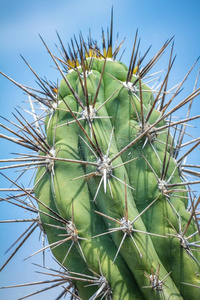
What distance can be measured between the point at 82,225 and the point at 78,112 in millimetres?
793

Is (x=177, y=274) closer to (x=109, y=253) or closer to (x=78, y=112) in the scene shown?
(x=109, y=253)

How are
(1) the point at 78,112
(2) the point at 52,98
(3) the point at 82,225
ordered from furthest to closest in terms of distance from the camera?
(2) the point at 52,98, (1) the point at 78,112, (3) the point at 82,225

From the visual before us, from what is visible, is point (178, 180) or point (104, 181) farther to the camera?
point (178, 180)

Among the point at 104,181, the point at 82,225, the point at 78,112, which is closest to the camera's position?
the point at 104,181

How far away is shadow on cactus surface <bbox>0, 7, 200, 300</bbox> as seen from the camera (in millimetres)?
2295

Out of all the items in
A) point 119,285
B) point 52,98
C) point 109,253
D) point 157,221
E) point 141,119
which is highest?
point 52,98

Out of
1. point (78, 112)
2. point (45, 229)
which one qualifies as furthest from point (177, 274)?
point (78, 112)

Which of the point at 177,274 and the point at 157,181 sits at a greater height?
the point at 157,181

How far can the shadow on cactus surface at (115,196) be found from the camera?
7.53 feet

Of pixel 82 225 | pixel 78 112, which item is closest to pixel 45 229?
pixel 82 225

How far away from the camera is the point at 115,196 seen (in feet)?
7.54

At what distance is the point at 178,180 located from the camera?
2637 mm

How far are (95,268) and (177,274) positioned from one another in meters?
0.53

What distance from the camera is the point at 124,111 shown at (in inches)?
104
